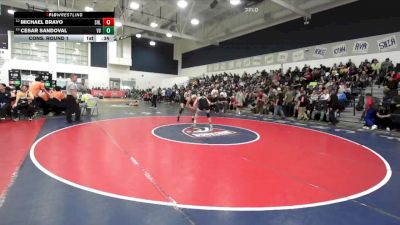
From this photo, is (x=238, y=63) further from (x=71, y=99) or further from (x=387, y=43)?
(x=71, y=99)

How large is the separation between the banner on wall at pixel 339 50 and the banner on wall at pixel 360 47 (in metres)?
0.62

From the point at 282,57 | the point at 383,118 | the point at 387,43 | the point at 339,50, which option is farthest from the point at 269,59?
the point at 383,118

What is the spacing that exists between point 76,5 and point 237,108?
1699 centimetres

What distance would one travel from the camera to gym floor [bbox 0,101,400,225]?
276 centimetres

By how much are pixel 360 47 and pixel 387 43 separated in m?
1.39

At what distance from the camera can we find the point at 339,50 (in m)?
15.9

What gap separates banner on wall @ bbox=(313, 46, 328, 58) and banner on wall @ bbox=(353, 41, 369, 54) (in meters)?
1.84

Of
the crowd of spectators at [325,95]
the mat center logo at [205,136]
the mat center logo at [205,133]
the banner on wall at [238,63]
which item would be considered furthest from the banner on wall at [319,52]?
the mat center logo at [205,133]

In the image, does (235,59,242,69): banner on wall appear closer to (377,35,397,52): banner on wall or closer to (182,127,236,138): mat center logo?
(377,35,397,52): banner on wall

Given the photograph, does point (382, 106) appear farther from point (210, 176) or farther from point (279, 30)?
point (279, 30)

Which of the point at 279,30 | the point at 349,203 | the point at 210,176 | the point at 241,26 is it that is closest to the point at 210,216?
the point at 210,176

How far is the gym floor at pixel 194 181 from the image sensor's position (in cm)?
276

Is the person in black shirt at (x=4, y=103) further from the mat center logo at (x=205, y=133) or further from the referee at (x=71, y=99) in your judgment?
the mat center logo at (x=205, y=133)
